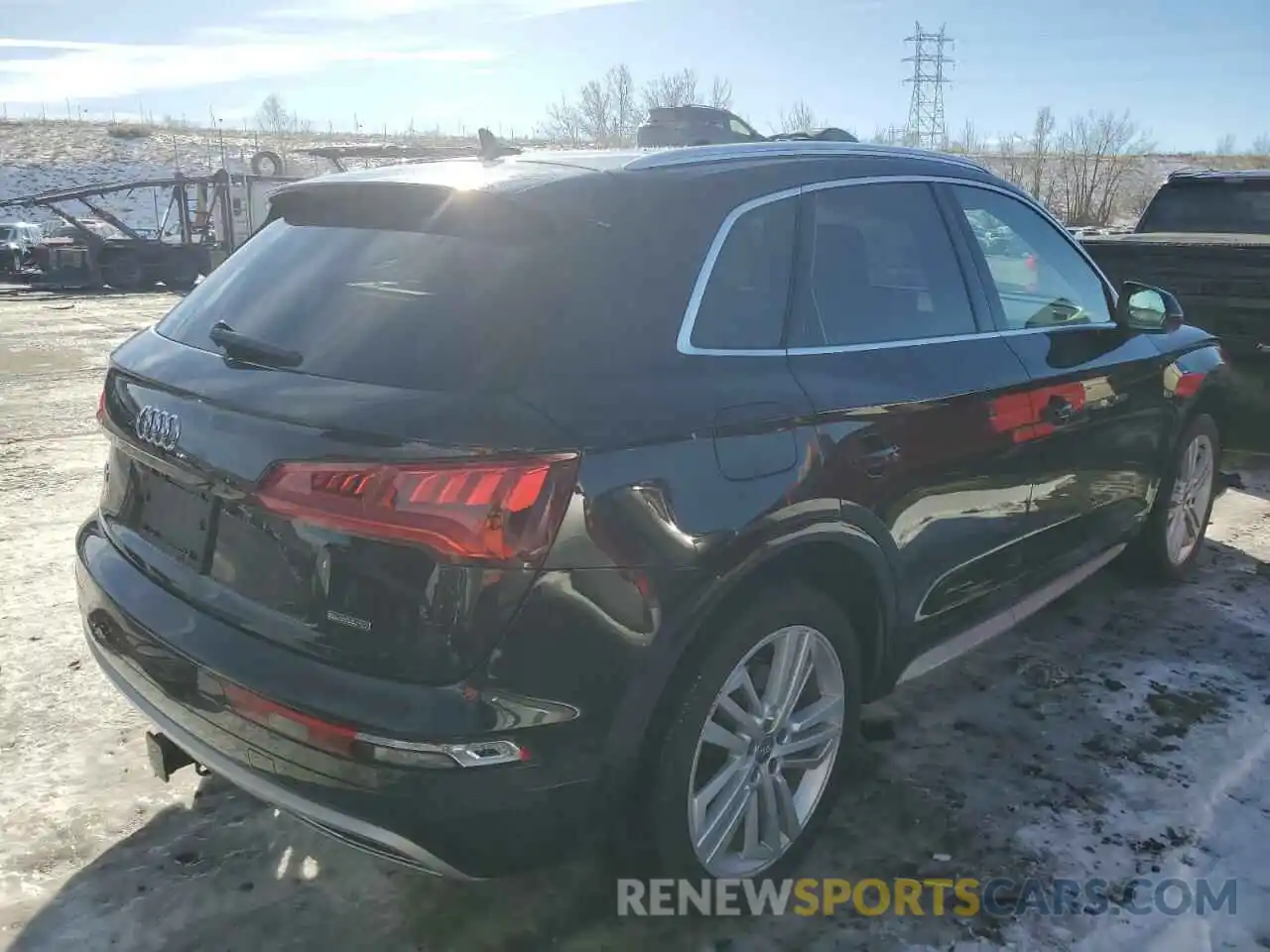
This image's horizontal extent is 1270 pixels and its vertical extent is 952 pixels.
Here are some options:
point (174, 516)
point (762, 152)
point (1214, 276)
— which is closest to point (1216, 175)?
point (1214, 276)

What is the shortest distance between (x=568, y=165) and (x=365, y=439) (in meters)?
1.00

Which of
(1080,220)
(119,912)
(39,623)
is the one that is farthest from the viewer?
(1080,220)

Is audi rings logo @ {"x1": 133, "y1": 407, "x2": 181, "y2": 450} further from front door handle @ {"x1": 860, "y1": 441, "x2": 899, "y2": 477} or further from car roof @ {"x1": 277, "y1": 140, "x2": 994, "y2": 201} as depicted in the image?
front door handle @ {"x1": 860, "y1": 441, "x2": 899, "y2": 477}

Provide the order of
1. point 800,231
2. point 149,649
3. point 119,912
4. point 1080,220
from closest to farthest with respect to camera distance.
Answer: point 149,649, point 119,912, point 800,231, point 1080,220

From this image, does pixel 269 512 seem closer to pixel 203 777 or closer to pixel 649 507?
pixel 649 507

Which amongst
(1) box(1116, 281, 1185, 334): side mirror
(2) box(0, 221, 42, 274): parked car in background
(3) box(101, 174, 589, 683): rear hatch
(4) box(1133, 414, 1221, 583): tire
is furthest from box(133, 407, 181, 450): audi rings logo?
(2) box(0, 221, 42, 274): parked car in background

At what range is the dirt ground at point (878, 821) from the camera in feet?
8.59

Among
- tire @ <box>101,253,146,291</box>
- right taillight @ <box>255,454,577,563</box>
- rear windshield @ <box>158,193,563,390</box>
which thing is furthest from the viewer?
tire @ <box>101,253,146,291</box>

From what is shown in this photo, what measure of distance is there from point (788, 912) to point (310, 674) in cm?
142

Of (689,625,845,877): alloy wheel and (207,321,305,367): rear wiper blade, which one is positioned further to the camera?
(689,625,845,877): alloy wheel

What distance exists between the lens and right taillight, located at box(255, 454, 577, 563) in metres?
2.01

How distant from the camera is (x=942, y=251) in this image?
11.0 ft

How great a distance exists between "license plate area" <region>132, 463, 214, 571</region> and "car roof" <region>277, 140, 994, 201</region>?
0.87m

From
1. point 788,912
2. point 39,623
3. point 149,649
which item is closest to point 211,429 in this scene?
point 149,649
